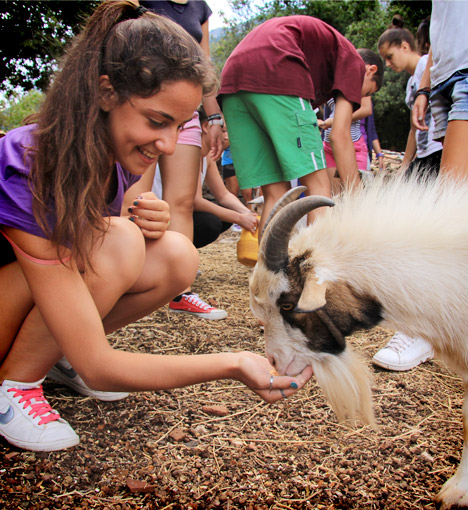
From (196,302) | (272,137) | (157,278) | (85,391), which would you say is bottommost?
(196,302)

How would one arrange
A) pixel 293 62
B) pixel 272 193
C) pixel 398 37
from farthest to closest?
pixel 398 37
pixel 272 193
pixel 293 62

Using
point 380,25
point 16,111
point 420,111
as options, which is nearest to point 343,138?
point 420,111

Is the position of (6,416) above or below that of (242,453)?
above

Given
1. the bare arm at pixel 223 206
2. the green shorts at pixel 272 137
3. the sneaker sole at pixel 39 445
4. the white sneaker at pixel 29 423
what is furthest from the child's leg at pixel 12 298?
the bare arm at pixel 223 206

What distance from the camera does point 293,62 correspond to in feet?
9.89

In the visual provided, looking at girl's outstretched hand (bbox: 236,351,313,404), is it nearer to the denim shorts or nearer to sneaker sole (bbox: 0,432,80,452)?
sneaker sole (bbox: 0,432,80,452)

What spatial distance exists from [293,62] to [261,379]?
226cm

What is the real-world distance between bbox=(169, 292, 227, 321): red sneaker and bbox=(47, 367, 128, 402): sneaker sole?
3.99 feet

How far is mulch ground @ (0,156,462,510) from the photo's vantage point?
1.66 metres

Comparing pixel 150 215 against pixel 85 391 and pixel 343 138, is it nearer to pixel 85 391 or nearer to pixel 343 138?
pixel 85 391

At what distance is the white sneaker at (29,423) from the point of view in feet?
5.96

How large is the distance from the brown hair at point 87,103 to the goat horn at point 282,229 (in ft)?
1.90

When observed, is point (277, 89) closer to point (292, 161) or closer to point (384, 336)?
point (292, 161)

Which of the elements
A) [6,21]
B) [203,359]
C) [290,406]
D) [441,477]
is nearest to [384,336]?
[290,406]
